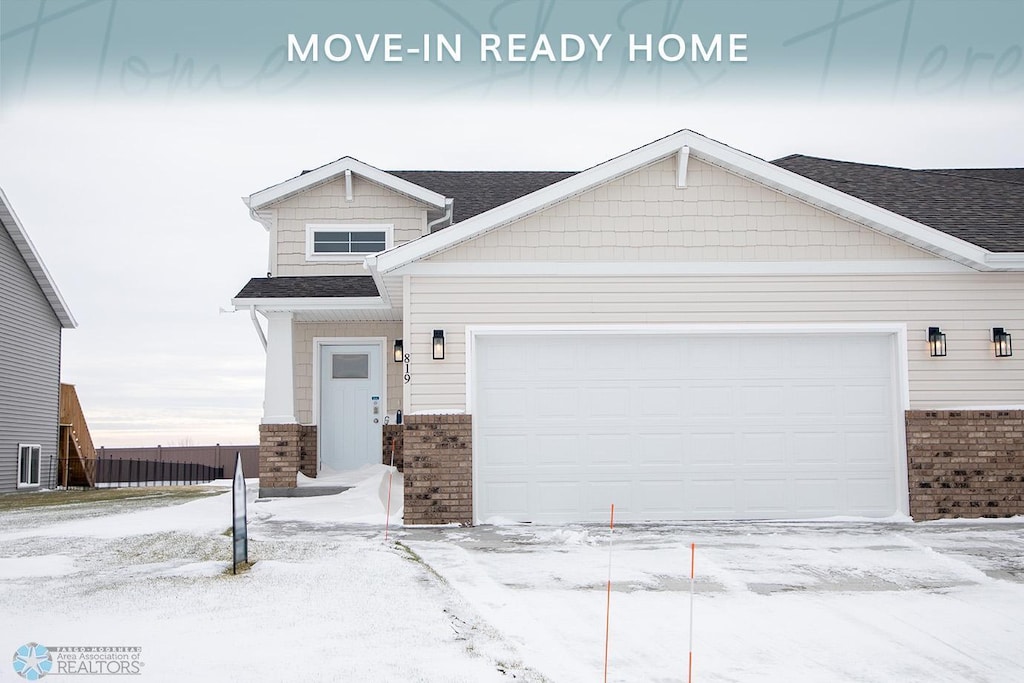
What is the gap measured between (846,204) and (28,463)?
1968 centimetres

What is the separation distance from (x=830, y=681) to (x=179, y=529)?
8211 mm

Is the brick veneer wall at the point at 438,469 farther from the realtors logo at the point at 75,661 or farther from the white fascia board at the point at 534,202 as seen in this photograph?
the realtors logo at the point at 75,661

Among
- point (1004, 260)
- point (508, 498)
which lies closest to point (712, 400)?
point (508, 498)

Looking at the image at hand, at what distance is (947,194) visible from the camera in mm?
15875

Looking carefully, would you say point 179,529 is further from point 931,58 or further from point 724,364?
point 931,58

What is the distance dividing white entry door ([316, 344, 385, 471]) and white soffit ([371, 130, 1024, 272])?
502cm

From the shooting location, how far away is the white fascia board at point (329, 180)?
1670cm

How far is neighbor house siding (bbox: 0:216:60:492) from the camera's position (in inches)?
854

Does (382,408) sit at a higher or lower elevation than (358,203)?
lower

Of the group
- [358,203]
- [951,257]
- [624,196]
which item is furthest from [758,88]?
[358,203]

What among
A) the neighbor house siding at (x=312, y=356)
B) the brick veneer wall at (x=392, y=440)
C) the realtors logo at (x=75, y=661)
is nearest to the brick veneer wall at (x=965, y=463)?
the brick veneer wall at (x=392, y=440)

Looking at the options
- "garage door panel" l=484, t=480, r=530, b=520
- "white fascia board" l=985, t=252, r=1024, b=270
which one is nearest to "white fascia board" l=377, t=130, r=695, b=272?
"garage door panel" l=484, t=480, r=530, b=520

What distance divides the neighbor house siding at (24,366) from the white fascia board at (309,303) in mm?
9760

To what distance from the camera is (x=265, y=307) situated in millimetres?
15141
